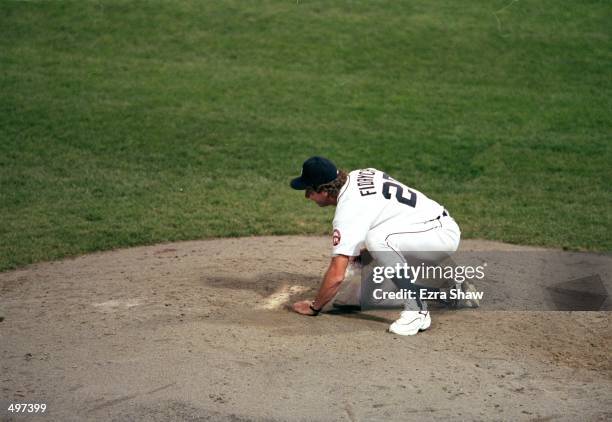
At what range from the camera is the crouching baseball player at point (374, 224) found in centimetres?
648

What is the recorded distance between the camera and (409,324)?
6.62 metres

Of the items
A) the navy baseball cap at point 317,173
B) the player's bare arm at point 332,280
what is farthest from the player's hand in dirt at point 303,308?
the navy baseball cap at point 317,173

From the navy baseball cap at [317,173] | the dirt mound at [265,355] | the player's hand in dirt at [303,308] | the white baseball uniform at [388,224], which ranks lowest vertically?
the dirt mound at [265,355]

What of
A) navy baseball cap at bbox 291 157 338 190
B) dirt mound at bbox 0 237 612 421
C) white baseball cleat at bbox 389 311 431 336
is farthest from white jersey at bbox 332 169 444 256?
dirt mound at bbox 0 237 612 421

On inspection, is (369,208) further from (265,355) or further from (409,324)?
(265,355)

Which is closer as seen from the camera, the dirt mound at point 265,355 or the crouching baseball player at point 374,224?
the dirt mound at point 265,355

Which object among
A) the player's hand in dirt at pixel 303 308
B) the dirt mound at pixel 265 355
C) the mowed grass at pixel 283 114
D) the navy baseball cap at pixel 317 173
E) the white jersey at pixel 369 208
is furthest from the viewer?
the mowed grass at pixel 283 114

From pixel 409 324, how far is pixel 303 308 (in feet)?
3.09

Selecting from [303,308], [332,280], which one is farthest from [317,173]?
[303,308]

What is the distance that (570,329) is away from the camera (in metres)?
6.92

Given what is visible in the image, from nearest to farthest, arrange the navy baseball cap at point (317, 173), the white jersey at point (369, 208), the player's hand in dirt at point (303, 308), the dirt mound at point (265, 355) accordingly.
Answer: the dirt mound at point (265, 355) < the white jersey at point (369, 208) < the navy baseball cap at point (317, 173) < the player's hand in dirt at point (303, 308)

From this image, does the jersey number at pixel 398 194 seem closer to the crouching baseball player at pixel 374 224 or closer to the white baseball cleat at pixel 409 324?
the crouching baseball player at pixel 374 224

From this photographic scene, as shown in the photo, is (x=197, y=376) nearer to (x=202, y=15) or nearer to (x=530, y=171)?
(x=530, y=171)

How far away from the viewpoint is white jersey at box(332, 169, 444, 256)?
6.44 meters
